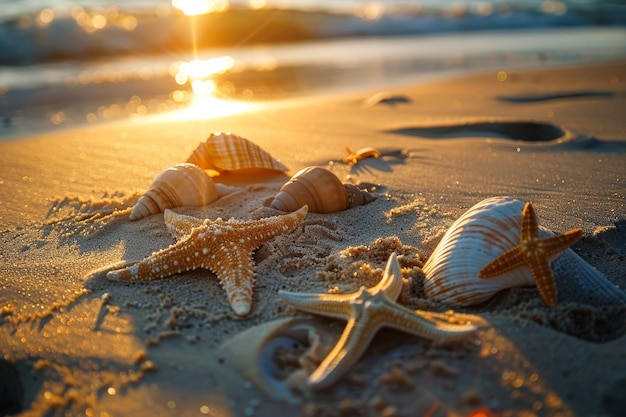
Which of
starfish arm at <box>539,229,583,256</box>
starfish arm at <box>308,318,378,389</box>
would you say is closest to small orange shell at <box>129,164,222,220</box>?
starfish arm at <box>308,318,378,389</box>

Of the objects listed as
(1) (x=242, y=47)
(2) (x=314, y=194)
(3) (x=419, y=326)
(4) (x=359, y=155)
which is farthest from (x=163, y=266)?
(1) (x=242, y=47)

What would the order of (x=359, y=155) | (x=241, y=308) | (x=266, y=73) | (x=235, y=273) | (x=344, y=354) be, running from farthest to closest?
(x=266, y=73), (x=359, y=155), (x=235, y=273), (x=241, y=308), (x=344, y=354)

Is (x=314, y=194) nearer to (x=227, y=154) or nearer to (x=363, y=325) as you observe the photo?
(x=227, y=154)

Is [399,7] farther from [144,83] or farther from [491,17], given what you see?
[144,83]

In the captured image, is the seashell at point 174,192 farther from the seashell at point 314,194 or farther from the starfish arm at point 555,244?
the starfish arm at point 555,244

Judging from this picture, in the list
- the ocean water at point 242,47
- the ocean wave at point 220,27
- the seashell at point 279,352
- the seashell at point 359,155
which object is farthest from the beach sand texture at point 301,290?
the ocean wave at point 220,27
